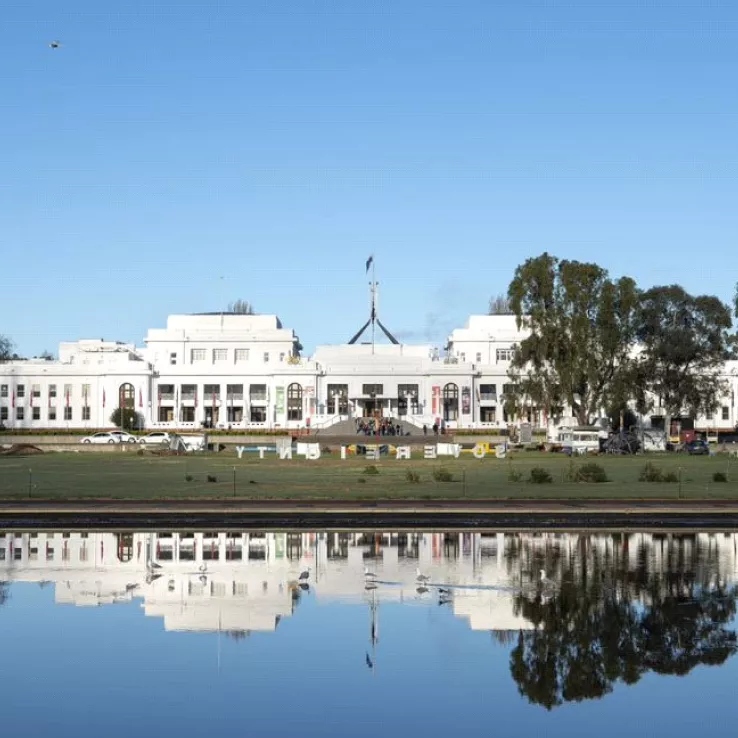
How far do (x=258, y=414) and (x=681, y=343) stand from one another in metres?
49.7

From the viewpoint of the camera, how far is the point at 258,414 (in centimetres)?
A: 12912

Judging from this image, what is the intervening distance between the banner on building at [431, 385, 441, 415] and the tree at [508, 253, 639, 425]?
122 feet

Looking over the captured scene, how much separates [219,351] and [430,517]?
11153 cm

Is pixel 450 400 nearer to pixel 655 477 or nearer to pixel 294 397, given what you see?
pixel 294 397

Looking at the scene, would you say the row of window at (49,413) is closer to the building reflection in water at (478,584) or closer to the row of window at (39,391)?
the row of window at (39,391)

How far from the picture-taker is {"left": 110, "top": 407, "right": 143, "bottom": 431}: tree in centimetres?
12200

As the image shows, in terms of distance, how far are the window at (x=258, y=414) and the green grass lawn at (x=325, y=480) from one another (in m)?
63.6

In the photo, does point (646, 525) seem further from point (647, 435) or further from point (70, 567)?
point (647, 435)

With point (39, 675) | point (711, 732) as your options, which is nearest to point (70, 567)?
point (39, 675)

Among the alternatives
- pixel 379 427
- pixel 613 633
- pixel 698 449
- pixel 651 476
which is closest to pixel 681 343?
pixel 698 449

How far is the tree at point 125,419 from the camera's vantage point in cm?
12200

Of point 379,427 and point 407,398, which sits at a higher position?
point 407,398

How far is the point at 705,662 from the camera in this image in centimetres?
1265

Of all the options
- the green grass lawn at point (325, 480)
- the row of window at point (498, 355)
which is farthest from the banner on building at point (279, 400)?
the green grass lawn at point (325, 480)
